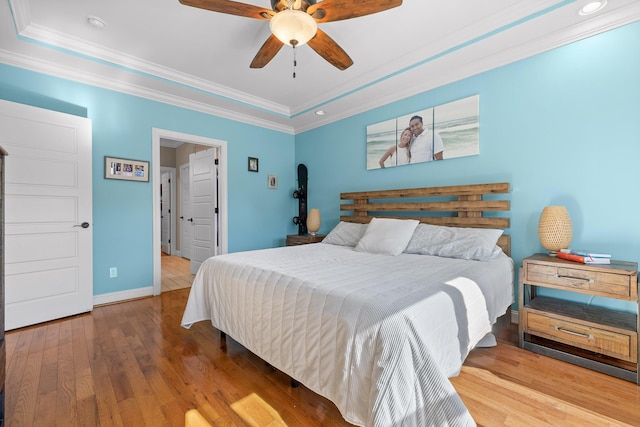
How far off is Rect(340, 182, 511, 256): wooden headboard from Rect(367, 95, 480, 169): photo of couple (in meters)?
0.40

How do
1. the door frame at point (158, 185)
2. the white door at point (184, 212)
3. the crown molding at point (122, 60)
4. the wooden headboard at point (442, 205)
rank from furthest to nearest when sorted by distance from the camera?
the white door at point (184, 212)
the door frame at point (158, 185)
the wooden headboard at point (442, 205)
the crown molding at point (122, 60)

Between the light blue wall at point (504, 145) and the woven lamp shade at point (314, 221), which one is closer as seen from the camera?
the light blue wall at point (504, 145)

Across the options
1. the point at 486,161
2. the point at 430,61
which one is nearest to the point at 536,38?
the point at 430,61

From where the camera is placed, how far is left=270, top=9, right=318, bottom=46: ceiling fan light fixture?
170cm

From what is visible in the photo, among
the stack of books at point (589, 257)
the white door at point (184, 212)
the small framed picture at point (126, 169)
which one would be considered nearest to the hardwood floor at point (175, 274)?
the white door at point (184, 212)

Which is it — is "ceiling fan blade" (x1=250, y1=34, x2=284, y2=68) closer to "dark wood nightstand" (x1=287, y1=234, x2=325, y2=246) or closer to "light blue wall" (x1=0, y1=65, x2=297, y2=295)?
"light blue wall" (x1=0, y1=65, x2=297, y2=295)

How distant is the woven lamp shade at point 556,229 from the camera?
2.10 m

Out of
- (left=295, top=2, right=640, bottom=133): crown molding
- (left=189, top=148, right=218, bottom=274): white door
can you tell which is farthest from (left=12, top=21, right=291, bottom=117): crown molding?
(left=295, top=2, right=640, bottom=133): crown molding

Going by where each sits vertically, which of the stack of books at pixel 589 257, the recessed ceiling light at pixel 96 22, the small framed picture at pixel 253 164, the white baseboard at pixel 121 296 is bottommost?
the white baseboard at pixel 121 296

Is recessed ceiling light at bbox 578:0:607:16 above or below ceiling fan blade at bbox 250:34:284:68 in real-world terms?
above

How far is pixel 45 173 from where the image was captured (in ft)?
8.64

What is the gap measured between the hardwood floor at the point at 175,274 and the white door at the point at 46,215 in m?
1.11

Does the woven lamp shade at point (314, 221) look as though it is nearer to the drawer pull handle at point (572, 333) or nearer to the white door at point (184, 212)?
the drawer pull handle at point (572, 333)

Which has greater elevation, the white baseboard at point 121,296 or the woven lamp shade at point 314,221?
the woven lamp shade at point 314,221
